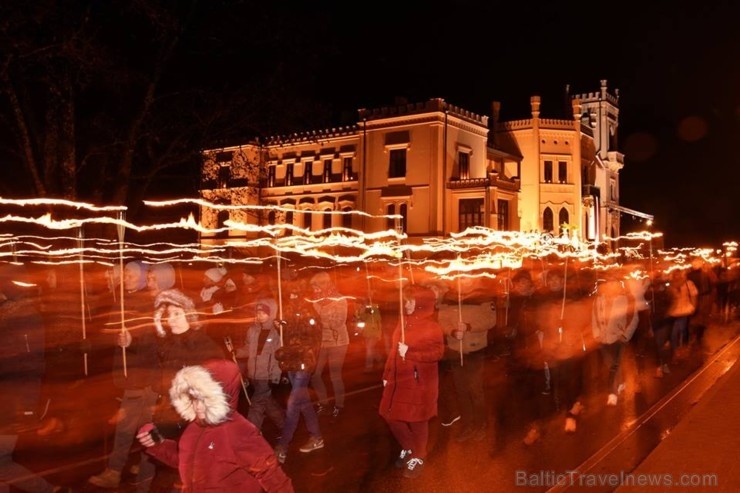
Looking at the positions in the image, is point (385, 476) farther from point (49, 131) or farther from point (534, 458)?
point (49, 131)

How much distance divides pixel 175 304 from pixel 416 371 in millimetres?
2321

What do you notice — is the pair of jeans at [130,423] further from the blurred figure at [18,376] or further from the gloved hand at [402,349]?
the gloved hand at [402,349]

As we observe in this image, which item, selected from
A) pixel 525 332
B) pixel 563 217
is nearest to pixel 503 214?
pixel 563 217

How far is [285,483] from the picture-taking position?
136 inches

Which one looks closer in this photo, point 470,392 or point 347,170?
point 470,392

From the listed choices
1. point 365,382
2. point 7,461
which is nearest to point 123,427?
point 7,461

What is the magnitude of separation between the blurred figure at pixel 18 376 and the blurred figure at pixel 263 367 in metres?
2.04

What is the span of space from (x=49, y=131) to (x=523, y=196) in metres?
39.4

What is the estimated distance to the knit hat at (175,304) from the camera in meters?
5.22

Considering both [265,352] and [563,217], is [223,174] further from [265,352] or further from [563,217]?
[563,217]

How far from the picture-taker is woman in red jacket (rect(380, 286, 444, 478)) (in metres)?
6.20

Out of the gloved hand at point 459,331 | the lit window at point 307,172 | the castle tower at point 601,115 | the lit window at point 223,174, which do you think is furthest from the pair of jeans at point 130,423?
the castle tower at point 601,115

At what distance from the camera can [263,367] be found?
6938 mm

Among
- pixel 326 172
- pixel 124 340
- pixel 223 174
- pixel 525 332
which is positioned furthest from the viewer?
pixel 326 172
